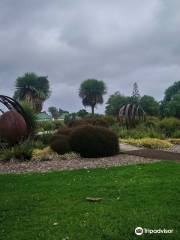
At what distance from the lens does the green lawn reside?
6285mm

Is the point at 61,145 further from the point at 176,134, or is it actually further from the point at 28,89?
the point at 28,89

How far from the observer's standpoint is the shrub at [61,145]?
59.0 ft

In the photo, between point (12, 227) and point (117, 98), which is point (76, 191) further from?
point (117, 98)

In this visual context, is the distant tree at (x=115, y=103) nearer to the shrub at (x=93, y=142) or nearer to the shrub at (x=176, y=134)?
the shrub at (x=176, y=134)

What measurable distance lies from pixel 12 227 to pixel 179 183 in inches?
157

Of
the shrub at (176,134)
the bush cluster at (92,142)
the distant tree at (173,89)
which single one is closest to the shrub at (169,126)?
the shrub at (176,134)

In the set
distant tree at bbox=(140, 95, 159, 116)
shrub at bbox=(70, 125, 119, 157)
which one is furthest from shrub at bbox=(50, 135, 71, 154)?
distant tree at bbox=(140, 95, 159, 116)

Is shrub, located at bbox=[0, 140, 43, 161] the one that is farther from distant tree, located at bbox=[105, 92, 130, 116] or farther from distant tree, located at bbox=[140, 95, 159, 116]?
distant tree, located at bbox=[105, 92, 130, 116]

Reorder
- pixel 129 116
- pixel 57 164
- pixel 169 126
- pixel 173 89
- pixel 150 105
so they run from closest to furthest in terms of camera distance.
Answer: pixel 57 164, pixel 169 126, pixel 129 116, pixel 150 105, pixel 173 89

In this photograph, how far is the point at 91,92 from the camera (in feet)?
273

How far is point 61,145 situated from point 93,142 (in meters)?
1.75

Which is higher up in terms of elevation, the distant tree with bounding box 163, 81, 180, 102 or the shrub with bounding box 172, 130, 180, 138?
the distant tree with bounding box 163, 81, 180, 102

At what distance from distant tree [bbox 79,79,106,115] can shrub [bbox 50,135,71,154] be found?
6431 centimetres

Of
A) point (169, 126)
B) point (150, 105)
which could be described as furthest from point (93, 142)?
point (150, 105)
